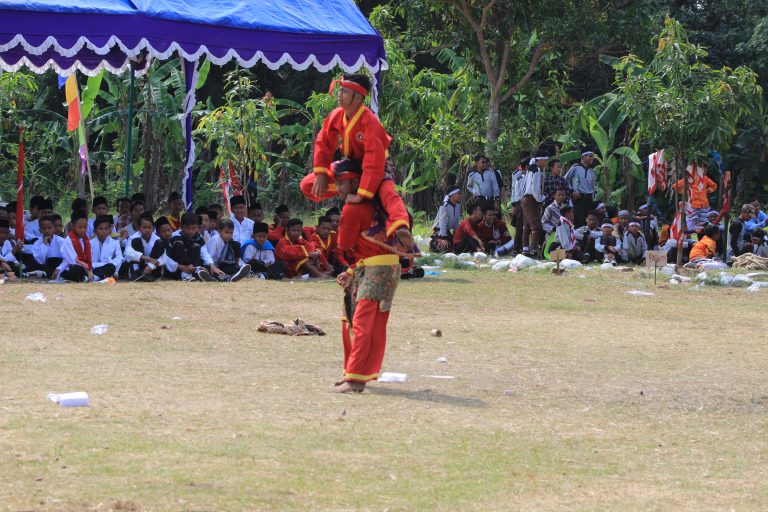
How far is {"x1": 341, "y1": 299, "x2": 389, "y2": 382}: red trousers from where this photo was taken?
25.8ft

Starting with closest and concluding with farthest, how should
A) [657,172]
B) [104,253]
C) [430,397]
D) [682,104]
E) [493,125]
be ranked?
1. [430,397]
2. [104,253]
3. [682,104]
4. [657,172]
5. [493,125]

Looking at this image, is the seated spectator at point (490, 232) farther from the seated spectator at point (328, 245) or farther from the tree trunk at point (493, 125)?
the seated spectator at point (328, 245)

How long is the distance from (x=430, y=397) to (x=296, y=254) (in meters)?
8.02

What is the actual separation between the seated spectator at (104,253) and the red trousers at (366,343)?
23.5ft

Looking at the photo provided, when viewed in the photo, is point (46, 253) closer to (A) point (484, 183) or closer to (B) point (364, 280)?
(B) point (364, 280)

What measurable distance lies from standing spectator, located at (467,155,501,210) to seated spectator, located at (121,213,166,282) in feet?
24.5

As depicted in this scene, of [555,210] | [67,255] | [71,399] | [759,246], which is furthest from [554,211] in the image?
[71,399]

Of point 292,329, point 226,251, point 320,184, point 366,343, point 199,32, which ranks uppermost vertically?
point 199,32

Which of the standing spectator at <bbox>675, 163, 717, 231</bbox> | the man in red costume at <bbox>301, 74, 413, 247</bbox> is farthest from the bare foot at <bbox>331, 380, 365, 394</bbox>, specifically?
the standing spectator at <bbox>675, 163, 717, 231</bbox>

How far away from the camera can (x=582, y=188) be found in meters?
21.4

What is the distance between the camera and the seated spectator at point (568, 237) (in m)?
19.1

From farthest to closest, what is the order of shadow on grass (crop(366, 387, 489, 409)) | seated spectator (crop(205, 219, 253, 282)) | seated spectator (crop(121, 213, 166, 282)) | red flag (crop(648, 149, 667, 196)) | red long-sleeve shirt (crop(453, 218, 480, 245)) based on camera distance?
1. red flag (crop(648, 149, 667, 196))
2. red long-sleeve shirt (crop(453, 218, 480, 245))
3. seated spectator (crop(205, 219, 253, 282))
4. seated spectator (crop(121, 213, 166, 282))
5. shadow on grass (crop(366, 387, 489, 409))

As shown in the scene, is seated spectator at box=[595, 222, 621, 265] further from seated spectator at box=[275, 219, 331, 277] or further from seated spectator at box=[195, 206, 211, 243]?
seated spectator at box=[195, 206, 211, 243]

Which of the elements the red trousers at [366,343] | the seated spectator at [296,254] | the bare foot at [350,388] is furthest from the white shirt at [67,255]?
the bare foot at [350,388]
